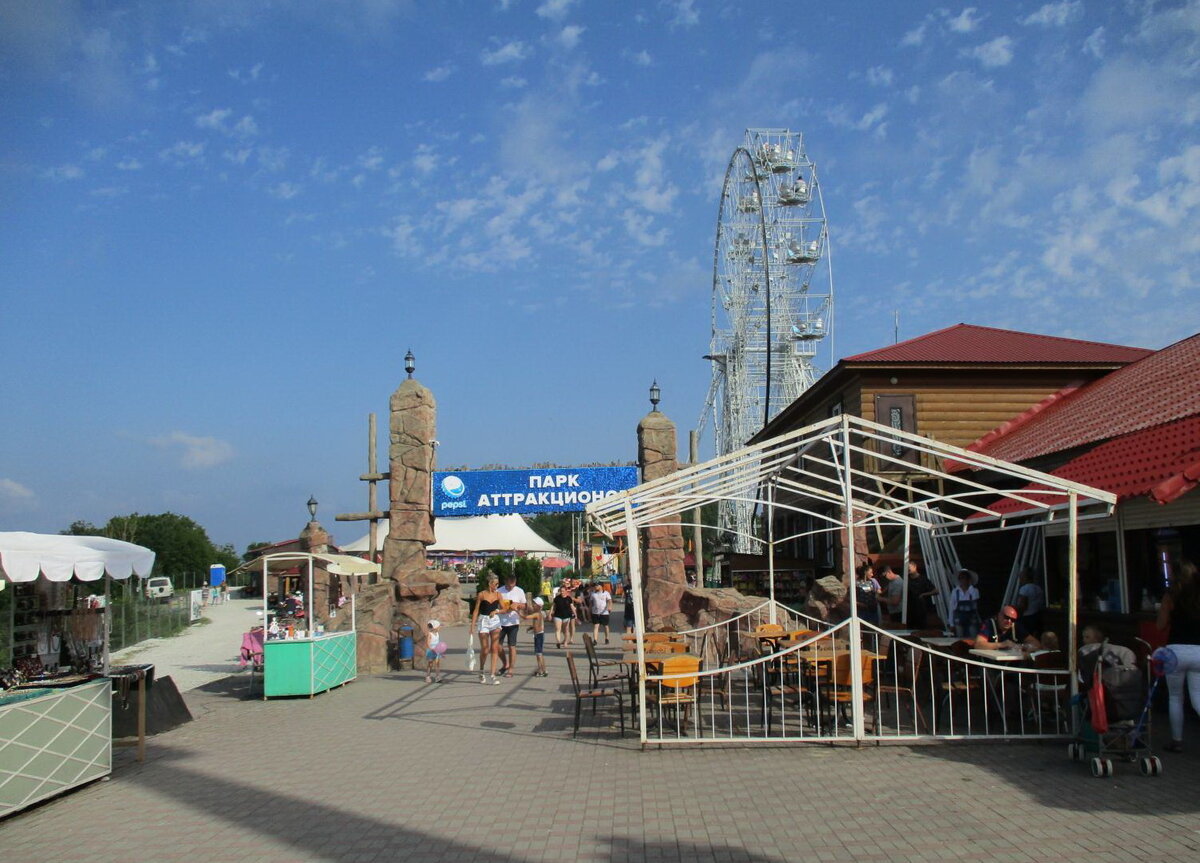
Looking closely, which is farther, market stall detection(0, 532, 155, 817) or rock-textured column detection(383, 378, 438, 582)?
rock-textured column detection(383, 378, 438, 582)

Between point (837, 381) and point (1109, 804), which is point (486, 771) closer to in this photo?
point (1109, 804)

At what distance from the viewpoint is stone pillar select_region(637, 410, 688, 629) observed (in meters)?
16.1

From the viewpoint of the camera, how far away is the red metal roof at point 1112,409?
41.2 ft

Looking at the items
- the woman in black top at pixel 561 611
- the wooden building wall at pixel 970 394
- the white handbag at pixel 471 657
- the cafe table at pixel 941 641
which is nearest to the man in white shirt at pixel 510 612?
the white handbag at pixel 471 657

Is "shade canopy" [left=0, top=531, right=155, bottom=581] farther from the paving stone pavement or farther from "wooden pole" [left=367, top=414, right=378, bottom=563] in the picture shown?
"wooden pole" [left=367, top=414, right=378, bottom=563]

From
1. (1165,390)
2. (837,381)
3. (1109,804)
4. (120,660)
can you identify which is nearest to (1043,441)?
(1165,390)

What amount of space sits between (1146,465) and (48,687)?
10.8 m

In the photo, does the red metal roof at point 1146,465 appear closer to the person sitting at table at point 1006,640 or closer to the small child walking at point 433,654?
the person sitting at table at point 1006,640

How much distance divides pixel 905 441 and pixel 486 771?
4694 millimetres

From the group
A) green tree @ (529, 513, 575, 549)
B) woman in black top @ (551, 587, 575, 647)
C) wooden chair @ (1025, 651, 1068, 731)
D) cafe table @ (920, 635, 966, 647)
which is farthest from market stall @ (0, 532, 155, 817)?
green tree @ (529, 513, 575, 549)

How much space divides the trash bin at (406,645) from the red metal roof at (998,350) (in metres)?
10.2

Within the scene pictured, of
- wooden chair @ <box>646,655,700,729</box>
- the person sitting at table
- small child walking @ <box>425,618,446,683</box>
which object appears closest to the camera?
wooden chair @ <box>646,655,700,729</box>

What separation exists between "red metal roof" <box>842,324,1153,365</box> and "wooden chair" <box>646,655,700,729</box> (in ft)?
38.5

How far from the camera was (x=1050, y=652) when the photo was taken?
8.59 meters
